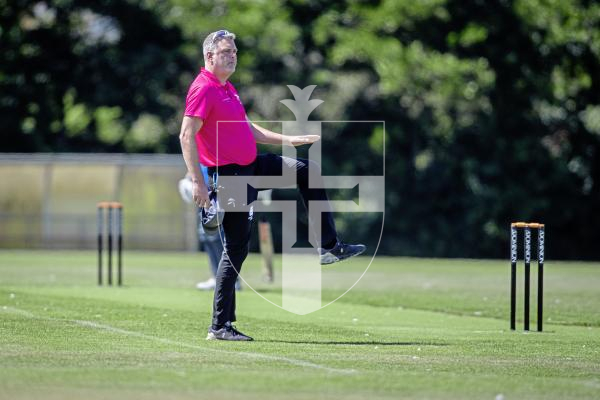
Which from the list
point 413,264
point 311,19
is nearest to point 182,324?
point 413,264

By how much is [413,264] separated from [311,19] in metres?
17.2

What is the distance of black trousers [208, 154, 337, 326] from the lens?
10797 millimetres

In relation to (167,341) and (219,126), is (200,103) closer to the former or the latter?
(219,126)

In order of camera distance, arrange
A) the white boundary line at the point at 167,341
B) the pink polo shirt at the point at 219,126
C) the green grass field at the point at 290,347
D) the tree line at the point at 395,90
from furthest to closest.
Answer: the tree line at the point at 395,90
the pink polo shirt at the point at 219,126
the white boundary line at the point at 167,341
the green grass field at the point at 290,347

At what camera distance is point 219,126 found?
10.8 metres

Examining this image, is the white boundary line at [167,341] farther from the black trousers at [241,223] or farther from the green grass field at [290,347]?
the black trousers at [241,223]

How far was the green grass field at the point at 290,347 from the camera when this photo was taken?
8.09m

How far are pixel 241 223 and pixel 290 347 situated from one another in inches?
50.1

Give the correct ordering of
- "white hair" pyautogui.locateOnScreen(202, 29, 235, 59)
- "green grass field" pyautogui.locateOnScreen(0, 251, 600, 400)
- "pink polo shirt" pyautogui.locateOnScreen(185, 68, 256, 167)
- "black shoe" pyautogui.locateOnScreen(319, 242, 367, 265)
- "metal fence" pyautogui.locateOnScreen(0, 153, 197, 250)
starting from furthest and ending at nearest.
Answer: "metal fence" pyautogui.locateOnScreen(0, 153, 197, 250) → "black shoe" pyautogui.locateOnScreen(319, 242, 367, 265) → "white hair" pyautogui.locateOnScreen(202, 29, 235, 59) → "pink polo shirt" pyautogui.locateOnScreen(185, 68, 256, 167) → "green grass field" pyautogui.locateOnScreen(0, 251, 600, 400)

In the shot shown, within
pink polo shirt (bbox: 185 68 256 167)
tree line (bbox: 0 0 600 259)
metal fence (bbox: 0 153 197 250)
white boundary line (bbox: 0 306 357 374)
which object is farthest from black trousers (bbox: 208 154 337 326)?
tree line (bbox: 0 0 600 259)

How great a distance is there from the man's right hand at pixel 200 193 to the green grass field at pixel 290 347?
1320mm

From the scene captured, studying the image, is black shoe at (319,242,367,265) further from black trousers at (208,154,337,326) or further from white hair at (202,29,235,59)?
white hair at (202,29,235,59)

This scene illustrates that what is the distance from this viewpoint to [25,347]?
398 inches

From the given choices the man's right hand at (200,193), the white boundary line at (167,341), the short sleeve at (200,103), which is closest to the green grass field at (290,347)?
the white boundary line at (167,341)
